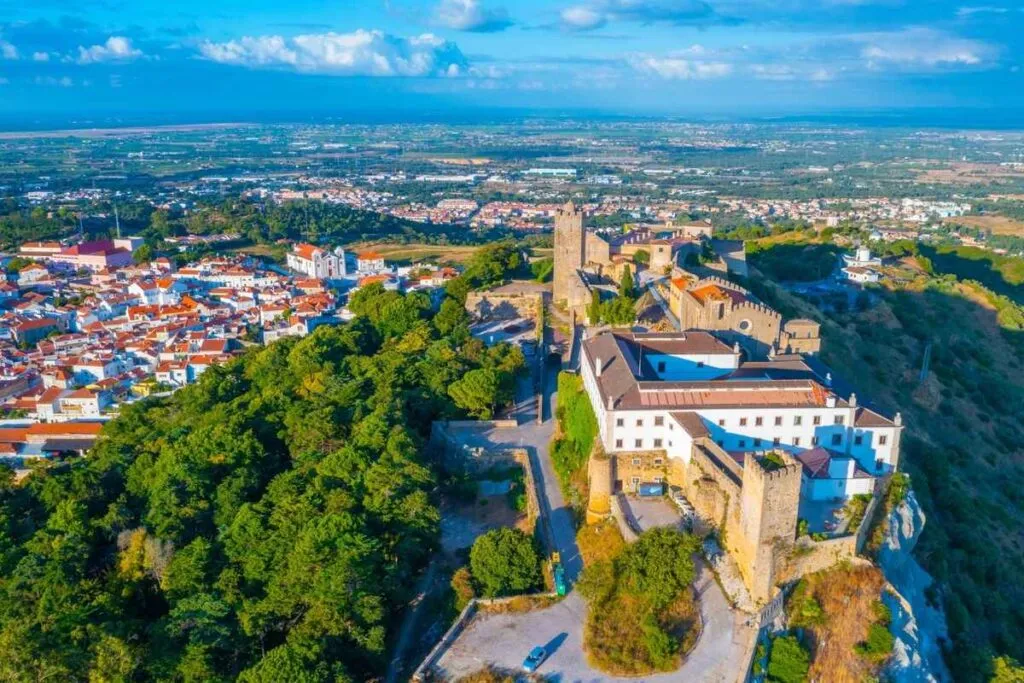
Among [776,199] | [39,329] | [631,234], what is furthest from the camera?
[776,199]

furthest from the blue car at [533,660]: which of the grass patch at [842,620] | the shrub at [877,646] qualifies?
the shrub at [877,646]

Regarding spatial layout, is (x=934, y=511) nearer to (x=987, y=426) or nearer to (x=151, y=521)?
(x=987, y=426)

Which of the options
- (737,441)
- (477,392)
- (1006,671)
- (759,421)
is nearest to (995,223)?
(477,392)

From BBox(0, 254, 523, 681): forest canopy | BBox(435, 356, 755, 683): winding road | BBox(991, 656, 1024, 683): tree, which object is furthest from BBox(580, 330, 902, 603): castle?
BBox(0, 254, 523, 681): forest canopy

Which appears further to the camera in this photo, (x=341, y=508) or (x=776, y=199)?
(x=776, y=199)

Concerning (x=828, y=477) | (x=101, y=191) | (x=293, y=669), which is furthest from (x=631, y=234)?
(x=101, y=191)

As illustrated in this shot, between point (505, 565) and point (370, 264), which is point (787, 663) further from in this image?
point (370, 264)
